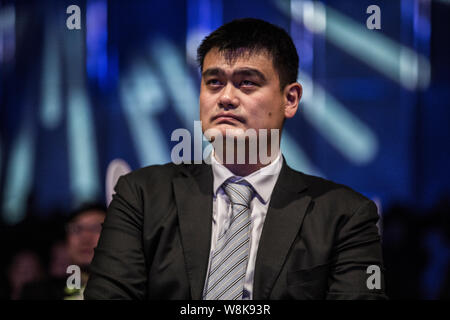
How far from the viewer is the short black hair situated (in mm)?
1578

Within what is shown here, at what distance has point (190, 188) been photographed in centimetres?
155

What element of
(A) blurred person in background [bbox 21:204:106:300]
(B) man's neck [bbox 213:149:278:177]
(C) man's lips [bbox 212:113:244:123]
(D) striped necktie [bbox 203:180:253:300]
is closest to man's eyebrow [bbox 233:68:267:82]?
(C) man's lips [bbox 212:113:244:123]

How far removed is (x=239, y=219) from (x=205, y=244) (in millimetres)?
148

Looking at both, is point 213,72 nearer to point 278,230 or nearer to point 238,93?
point 238,93

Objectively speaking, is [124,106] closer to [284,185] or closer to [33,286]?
[33,286]

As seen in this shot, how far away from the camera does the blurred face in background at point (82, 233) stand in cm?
295

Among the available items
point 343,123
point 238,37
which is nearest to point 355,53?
point 343,123

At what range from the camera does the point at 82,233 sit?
3.01 metres

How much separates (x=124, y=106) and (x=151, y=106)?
19 centimetres

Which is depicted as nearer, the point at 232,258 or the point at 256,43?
the point at 232,258

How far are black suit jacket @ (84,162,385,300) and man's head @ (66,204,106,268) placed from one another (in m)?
1.57

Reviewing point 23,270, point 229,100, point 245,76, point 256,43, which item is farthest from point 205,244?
point 23,270

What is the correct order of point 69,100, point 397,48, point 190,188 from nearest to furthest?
point 190,188 → point 397,48 → point 69,100

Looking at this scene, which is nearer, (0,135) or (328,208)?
(328,208)
